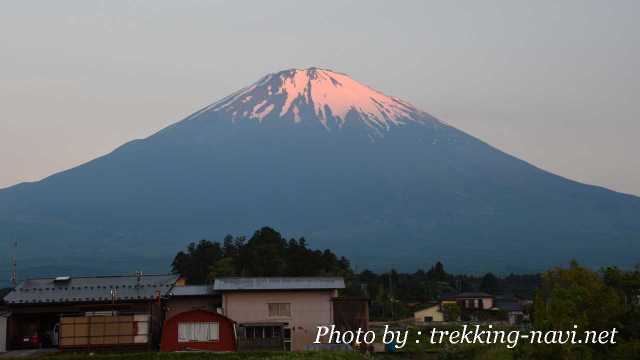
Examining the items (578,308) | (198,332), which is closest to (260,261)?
(198,332)

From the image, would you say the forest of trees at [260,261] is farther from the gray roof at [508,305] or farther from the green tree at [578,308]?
the green tree at [578,308]

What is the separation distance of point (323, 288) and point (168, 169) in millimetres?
157966

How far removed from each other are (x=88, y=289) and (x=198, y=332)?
5.31 metres

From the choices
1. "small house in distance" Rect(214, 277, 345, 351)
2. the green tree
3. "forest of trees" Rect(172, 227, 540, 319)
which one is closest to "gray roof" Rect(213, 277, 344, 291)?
"small house in distance" Rect(214, 277, 345, 351)

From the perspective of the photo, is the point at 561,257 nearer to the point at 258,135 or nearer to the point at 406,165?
the point at 406,165

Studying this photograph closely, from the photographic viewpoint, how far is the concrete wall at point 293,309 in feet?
122

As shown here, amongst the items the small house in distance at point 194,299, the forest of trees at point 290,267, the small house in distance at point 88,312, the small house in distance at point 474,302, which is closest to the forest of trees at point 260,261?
the forest of trees at point 290,267

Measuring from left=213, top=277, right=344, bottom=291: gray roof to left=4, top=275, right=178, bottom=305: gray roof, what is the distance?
2.36m

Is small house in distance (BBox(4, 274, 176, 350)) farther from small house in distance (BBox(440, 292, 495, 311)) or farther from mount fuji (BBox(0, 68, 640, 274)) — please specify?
mount fuji (BBox(0, 68, 640, 274))

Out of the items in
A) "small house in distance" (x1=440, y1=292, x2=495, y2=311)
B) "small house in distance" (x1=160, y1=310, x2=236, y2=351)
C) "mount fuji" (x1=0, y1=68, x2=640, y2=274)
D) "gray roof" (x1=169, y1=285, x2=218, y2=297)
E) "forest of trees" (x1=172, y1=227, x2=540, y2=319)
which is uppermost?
"mount fuji" (x1=0, y1=68, x2=640, y2=274)

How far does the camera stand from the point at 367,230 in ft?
580

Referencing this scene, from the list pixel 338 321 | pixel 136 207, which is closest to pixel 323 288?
pixel 338 321

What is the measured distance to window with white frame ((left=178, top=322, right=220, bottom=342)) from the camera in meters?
32.2

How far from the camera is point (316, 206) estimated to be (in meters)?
183
